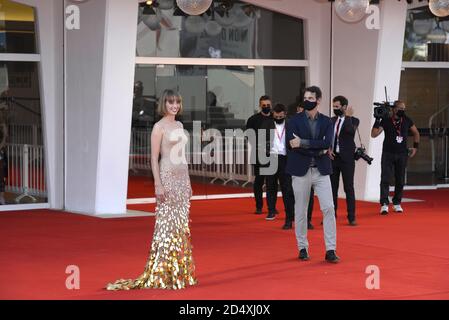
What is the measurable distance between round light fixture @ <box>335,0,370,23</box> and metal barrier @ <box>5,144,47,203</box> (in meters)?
5.99

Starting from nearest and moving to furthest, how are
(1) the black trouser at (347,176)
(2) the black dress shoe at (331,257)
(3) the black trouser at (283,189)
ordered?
(2) the black dress shoe at (331,257)
(3) the black trouser at (283,189)
(1) the black trouser at (347,176)

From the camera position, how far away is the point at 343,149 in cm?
1440

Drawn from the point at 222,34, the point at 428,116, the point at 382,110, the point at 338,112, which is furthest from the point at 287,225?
the point at 428,116

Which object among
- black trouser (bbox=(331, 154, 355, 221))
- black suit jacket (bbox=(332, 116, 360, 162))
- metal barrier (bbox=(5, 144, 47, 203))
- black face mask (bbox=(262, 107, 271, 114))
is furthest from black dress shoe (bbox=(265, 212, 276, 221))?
metal barrier (bbox=(5, 144, 47, 203))

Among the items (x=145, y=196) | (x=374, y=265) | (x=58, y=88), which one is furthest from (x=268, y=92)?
(x=374, y=265)

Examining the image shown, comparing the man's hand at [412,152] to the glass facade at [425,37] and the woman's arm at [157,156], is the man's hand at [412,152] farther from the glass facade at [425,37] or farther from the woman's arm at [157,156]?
the woman's arm at [157,156]

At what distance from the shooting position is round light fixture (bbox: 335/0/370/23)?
13.2 meters

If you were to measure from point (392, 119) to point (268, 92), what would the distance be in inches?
137

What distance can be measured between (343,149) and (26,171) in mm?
5556

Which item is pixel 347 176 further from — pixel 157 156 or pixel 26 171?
pixel 157 156

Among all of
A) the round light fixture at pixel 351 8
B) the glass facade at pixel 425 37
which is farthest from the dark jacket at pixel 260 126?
the glass facade at pixel 425 37

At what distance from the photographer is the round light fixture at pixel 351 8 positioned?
43.3 ft

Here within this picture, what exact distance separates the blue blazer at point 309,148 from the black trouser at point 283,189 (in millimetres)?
2520
